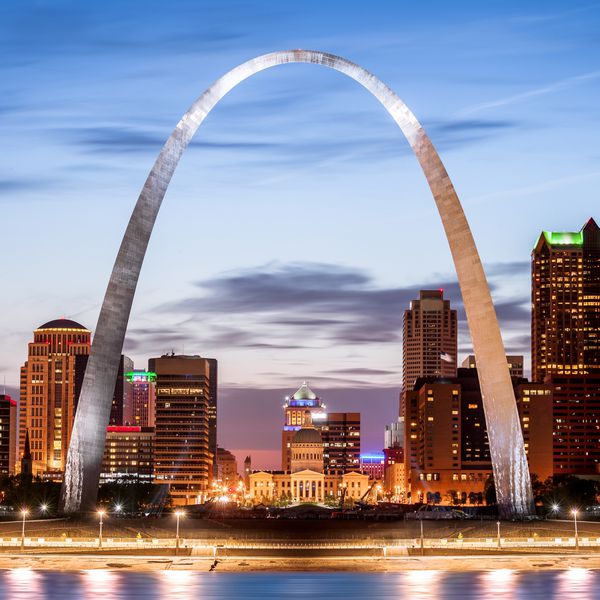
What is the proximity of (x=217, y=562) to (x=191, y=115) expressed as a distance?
2629 centimetres

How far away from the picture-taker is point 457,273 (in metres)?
76.5

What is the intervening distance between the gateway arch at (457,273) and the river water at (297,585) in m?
14.0

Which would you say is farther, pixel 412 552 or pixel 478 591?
pixel 412 552

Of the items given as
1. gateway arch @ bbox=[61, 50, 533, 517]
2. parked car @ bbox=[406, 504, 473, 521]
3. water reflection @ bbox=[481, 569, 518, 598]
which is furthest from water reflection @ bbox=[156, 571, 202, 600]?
parked car @ bbox=[406, 504, 473, 521]

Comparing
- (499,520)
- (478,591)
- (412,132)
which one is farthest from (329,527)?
(478,591)

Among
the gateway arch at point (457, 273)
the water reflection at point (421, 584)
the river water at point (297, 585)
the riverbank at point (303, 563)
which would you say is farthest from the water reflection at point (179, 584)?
the gateway arch at point (457, 273)

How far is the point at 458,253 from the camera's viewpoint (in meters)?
76.2

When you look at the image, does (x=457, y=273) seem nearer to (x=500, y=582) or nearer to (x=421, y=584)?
(x=500, y=582)

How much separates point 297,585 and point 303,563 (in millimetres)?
9172

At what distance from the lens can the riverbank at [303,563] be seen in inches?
2427

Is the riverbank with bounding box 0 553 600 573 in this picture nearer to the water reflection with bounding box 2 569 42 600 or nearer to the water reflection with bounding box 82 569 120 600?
the water reflection with bounding box 82 569 120 600

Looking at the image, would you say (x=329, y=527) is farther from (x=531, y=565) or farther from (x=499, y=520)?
(x=531, y=565)

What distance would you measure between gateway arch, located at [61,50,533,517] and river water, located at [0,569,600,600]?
14010 mm

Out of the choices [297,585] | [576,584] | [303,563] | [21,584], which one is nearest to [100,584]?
[21,584]
